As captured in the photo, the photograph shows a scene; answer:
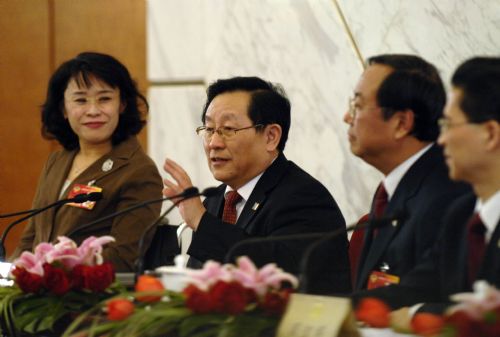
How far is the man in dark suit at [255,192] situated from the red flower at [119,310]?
1.29 meters

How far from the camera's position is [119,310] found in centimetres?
228

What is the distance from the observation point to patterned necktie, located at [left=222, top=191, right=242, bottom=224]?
4062 millimetres

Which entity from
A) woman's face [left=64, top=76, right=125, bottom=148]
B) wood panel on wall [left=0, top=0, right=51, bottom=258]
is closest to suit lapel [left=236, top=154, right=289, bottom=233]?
woman's face [left=64, top=76, right=125, bottom=148]

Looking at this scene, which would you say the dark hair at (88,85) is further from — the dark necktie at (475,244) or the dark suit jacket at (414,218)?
the dark necktie at (475,244)

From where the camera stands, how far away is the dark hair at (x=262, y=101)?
13.5 ft

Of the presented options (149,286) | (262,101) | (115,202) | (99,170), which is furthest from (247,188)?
(149,286)

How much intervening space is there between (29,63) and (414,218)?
3922 millimetres

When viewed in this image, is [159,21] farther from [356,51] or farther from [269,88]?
[269,88]

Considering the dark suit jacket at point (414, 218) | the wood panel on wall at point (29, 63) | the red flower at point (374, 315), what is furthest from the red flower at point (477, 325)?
the wood panel on wall at point (29, 63)

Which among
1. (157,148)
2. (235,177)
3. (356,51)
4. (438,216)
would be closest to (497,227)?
(438,216)

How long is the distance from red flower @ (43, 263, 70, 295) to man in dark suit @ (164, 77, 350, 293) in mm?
773

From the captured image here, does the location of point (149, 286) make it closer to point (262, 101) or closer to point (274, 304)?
point (274, 304)

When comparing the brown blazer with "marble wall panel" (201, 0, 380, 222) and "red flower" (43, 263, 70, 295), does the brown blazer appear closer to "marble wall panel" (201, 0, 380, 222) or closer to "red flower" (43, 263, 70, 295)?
"marble wall panel" (201, 0, 380, 222)

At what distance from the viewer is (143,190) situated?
445cm
